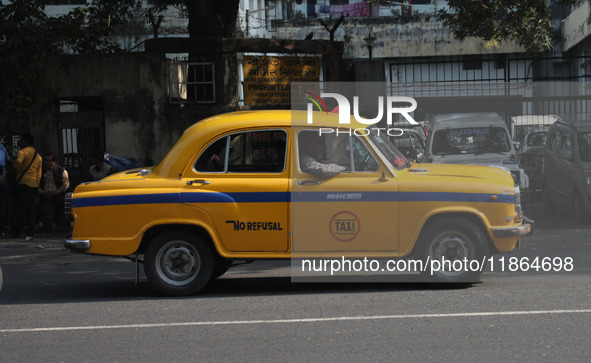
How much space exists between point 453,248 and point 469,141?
777 centimetres

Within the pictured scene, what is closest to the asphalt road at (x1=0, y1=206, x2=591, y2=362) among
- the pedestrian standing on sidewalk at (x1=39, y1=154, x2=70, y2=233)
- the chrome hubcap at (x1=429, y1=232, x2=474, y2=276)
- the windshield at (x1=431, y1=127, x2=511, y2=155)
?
the chrome hubcap at (x1=429, y1=232, x2=474, y2=276)

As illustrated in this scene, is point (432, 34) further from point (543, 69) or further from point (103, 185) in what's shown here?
point (103, 185)

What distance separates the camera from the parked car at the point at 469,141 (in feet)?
A: 50.9

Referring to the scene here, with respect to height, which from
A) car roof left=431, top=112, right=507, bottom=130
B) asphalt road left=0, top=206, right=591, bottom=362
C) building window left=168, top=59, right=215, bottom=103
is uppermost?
building window left=168, top=59, right=215, bottom=103

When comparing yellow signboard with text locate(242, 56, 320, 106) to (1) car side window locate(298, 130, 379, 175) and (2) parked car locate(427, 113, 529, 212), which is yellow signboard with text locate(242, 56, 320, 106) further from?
(1) car side window locate(298, 130, 379, 175)

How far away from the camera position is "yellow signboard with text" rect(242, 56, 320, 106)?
51.1ft

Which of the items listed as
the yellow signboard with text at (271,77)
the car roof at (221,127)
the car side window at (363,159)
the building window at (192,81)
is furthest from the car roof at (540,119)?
the car roof at (221,127)

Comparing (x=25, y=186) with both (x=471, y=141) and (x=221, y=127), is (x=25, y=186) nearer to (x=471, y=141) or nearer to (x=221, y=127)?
(x=221, y=127)

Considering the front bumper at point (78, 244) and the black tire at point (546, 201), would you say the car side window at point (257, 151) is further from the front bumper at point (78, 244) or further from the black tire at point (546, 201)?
the black tire at point (546, 201)

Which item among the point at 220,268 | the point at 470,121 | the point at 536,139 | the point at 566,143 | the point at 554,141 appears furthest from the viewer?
the point at 536,139

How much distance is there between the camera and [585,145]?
14.9 meters

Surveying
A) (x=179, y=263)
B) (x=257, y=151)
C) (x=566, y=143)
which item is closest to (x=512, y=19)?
(x=566, y=143)

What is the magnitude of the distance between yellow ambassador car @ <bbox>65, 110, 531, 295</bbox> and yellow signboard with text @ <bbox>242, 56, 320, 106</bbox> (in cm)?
708

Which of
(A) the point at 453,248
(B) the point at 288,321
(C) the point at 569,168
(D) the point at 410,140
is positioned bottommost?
(B) the point at 288,321
